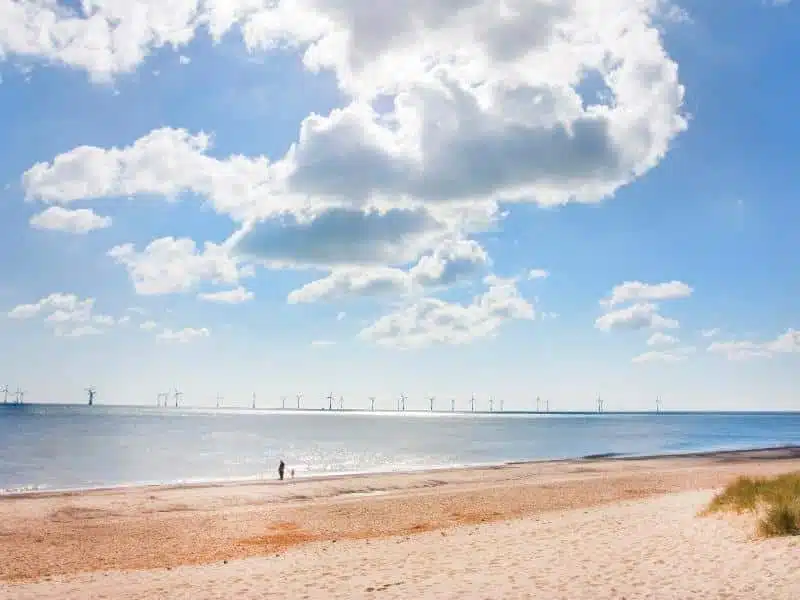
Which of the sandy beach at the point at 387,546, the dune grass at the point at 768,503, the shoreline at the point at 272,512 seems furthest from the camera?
the shoreline at the point at 272,512

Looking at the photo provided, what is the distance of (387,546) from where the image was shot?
20.5m

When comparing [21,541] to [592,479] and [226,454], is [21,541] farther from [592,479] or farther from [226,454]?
[226,454]

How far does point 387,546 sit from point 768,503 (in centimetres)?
1167

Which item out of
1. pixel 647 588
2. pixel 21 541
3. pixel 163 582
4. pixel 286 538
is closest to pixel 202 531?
pixel 286 538

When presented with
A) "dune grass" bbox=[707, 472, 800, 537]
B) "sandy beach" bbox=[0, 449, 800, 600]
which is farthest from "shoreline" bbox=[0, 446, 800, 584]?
"dune grass" bbox=[707, 472, 800, 537]

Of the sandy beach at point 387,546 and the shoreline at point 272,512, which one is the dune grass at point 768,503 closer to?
the sandy beach at point 387,546

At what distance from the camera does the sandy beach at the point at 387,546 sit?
14797mm

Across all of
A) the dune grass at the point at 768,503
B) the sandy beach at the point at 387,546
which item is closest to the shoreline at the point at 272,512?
the sandy beach at the point at 387,546

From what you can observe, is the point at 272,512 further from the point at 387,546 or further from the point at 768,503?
the point at 768,503

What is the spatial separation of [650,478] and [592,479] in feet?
14.4

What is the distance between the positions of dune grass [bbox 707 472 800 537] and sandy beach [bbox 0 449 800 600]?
652 millimetres

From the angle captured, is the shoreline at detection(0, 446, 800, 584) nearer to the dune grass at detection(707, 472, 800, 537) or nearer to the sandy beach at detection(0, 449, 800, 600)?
the sandy beach at detection(0, 449, 800, 600)

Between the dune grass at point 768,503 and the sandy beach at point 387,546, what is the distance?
65 centimetres

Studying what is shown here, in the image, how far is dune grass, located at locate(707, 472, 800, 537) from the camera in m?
17.5
